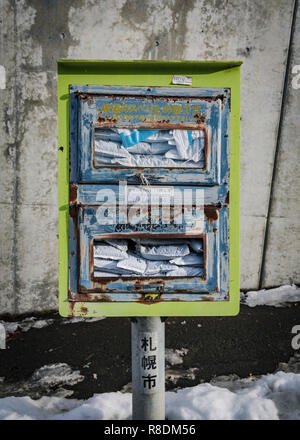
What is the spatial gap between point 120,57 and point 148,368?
2.46m

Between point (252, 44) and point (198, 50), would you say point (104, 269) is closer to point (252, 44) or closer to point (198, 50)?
point (198, 50)

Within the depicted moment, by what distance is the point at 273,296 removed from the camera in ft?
12.1

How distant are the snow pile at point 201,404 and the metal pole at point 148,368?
458 millimetres

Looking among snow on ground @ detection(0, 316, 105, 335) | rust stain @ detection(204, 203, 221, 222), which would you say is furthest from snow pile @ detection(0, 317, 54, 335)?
rust stain @ detection(204, 203, 221, 222)

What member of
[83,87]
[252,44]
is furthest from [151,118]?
[252,44]

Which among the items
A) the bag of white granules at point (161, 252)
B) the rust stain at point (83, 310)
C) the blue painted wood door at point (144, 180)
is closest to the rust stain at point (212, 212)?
the blue painted wood door at point (144, 180)

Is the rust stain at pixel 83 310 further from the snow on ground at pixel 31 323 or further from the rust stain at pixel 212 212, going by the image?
the snow on ground at pixel 31 323

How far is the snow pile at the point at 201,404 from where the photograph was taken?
→ 7.32ft

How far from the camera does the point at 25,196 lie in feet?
10.9

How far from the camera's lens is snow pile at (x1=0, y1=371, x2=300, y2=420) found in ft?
7.32

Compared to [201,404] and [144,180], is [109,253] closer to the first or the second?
[144,180]

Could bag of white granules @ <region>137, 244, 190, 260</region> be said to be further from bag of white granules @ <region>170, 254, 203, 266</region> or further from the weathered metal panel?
the weathered metal panel

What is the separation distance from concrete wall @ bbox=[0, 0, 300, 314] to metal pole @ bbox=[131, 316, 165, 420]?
1.85 metres

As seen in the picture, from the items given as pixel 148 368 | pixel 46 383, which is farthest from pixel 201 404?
pixel 46 383
